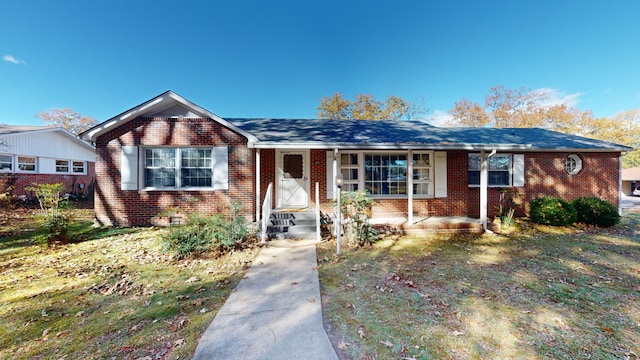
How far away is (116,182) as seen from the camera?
26.4 feet

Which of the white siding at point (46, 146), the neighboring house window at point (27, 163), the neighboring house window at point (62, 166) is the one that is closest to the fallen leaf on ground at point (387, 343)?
the white siding at point (46, 146)

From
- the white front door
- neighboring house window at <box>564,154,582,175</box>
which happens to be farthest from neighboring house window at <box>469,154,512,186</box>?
the white front door

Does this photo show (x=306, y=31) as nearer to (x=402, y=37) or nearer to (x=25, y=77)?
(x=402, y=37)

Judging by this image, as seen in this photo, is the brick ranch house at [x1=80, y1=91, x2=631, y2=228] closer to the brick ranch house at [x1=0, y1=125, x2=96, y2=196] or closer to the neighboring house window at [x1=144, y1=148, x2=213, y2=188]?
the neighboring house window at [x1=144, y1=148, x2=213, y2=188]

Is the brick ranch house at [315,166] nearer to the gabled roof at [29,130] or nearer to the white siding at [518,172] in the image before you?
the white siding at [518,172]

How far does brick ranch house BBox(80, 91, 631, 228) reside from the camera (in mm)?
7840

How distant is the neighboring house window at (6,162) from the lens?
41.7ft

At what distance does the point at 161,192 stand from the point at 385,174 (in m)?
7.68

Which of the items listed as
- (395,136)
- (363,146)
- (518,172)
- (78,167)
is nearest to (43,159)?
(78,167)

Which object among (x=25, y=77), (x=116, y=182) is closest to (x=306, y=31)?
(x=116, y=182)

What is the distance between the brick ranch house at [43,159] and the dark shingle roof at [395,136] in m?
11.8

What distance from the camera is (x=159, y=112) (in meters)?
8.05

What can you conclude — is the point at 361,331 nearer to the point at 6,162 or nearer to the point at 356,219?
the point at 356,219

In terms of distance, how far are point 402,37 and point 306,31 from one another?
6084 millimetres
